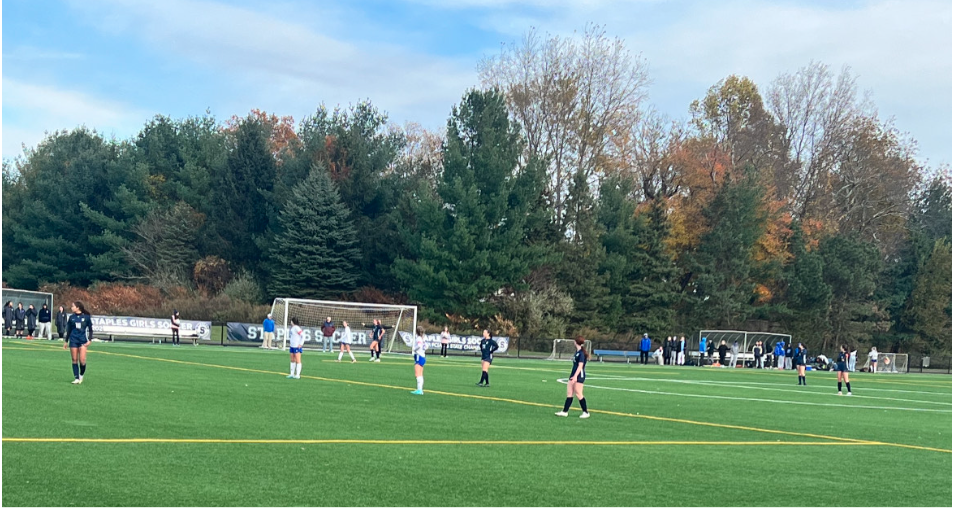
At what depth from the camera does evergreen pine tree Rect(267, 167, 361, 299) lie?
70.6 metres

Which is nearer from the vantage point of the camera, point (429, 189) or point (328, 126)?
point (429, 189)

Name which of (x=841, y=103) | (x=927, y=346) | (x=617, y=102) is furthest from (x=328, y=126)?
(x=927, y=346)

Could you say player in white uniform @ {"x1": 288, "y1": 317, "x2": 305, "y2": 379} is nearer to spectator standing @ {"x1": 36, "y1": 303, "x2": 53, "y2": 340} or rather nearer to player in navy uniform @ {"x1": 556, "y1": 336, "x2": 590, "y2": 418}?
player in navy uniform @ {"x1": 556, "y1": 336, "x2": 590, "y2": 418}

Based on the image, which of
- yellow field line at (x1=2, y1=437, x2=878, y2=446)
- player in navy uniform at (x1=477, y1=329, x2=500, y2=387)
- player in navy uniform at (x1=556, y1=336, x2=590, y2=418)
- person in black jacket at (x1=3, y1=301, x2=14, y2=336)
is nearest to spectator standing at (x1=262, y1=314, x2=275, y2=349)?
person in black jacket at (x1=3, y1=301, x2=14, y2=336)

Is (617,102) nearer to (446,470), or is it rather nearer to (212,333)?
(212,333)

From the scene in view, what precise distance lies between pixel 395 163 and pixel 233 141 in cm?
1391

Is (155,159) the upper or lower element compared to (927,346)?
upper

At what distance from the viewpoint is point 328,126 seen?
281 feet

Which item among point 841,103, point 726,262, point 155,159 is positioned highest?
point 841,103

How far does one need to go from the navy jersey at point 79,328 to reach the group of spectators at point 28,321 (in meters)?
27.8

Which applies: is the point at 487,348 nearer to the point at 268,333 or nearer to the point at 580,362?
the point at 580,362

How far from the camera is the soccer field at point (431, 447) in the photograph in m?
10.5

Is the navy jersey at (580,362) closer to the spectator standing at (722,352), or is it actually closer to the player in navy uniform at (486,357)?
the player in navy uniform at (486,357)

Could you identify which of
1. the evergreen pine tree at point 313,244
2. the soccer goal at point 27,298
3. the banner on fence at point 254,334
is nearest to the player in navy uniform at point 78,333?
the soccer goal at point 27,298
